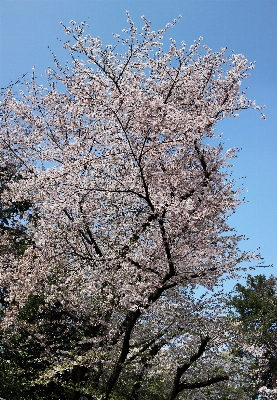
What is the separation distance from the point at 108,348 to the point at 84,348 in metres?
0.62

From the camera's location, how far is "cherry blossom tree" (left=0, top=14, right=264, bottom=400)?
7.58 meters

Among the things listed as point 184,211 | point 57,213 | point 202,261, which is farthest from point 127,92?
point 202,261

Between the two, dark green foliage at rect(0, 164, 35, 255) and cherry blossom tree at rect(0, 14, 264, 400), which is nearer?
cherry blossom tree at rect(0, 14, 264, 400)

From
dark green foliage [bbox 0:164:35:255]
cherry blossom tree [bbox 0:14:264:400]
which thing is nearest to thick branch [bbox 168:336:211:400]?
cherry blossom tree [bbox 0:14:264:400]

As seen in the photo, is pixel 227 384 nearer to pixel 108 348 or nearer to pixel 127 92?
pixel 108 348

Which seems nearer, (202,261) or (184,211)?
(184,211)

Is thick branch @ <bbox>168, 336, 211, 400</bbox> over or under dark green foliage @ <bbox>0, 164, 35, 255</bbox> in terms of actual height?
under

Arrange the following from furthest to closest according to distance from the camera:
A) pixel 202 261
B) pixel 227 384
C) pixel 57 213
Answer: pixel 227 384
pixel 57 213
pixel 202 261

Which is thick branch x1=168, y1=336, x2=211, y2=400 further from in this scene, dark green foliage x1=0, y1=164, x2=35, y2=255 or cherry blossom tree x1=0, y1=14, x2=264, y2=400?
dark green foliage x1=0, y1=164, x2=35, y2=255

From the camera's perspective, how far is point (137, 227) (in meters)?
8.89

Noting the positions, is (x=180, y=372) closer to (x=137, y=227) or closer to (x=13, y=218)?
(x=137, y=227)

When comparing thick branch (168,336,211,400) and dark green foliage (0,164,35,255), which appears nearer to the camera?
thick branch (168,336,211,400)

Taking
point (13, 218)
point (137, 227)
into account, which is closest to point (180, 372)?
point (137, 227)

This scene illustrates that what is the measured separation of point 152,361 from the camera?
9.20m
